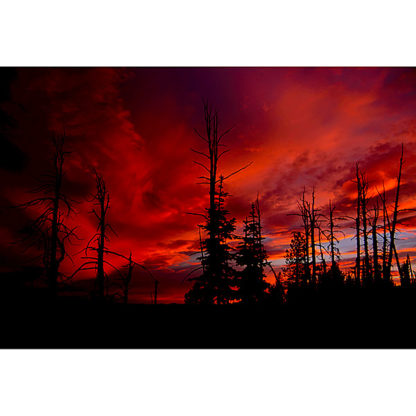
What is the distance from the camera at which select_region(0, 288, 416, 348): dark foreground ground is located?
5.48m

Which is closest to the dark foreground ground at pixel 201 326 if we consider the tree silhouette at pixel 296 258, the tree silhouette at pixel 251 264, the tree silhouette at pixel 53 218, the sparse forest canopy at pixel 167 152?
the sparse forest canopy at pixel 167 152

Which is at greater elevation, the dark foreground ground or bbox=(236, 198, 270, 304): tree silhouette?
bbox=(236, 198, 270, 304): tree silhouette

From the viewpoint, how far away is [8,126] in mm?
6859

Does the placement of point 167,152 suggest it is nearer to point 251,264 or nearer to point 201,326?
point 201,326

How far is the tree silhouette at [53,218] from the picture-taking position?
22.9 ft

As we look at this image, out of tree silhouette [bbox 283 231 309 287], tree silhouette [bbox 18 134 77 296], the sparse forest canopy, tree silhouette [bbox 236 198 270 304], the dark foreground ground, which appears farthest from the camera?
tree silhouette [bbox 283 231 309 287]

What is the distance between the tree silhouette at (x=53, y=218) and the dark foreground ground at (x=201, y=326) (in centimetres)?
139

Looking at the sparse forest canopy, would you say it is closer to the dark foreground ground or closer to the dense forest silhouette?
the dense forest silhouette

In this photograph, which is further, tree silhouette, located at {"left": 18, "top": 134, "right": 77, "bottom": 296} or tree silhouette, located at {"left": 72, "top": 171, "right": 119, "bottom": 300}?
tree silhouette, located at {"left": 72, "top": 171, "right": 119, "bottom": 300}

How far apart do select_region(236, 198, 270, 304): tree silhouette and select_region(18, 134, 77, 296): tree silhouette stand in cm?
934

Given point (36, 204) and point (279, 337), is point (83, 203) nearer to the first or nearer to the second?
point (36, 204)

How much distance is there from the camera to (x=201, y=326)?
5699 millimetres

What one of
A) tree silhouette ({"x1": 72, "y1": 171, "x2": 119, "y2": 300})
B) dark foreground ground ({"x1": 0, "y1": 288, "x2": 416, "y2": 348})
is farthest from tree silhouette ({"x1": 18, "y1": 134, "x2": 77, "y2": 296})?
dark foreground ground ({"x1": 0, "y1": 288, "x2": 416, "y2": 348})

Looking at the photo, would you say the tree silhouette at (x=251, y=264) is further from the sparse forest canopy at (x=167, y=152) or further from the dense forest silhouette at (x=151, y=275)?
the sparse forest canopy at (x=167, y=152)
